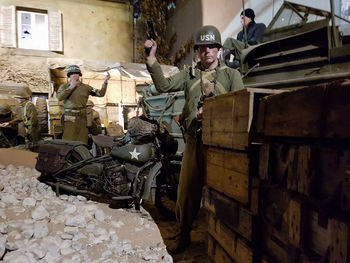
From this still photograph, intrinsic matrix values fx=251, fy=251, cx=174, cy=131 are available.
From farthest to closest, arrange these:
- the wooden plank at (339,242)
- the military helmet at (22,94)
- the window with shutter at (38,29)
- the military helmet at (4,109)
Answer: the window with shutter at (38,29) < the military helmet at (22,94) < the military helmet at (4,109) < the wooden plank at (339,242)

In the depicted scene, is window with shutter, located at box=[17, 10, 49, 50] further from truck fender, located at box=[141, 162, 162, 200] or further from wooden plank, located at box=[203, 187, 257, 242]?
wooden plank, located at box=[203, 187, 257, 242]

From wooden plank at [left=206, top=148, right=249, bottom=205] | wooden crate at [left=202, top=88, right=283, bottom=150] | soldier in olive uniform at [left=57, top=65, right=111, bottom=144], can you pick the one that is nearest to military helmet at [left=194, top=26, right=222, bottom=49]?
wooden crate at [left=202, top=88, right=283, bottom=150]

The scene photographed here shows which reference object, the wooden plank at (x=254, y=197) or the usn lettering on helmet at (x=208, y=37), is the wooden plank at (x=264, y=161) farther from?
the usn lettering on helmet at (x=208, y=37)

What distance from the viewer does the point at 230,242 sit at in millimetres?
1677

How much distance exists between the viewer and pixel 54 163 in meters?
4.40

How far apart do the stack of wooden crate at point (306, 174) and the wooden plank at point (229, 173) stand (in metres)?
0.13

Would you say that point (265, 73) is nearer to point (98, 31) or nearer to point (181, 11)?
point (181, 11)

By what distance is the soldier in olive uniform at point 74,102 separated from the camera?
227 inches

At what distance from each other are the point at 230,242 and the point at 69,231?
2.21 metres

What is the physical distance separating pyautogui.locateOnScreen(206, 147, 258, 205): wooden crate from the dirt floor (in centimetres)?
121

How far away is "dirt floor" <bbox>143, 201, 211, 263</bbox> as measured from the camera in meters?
2.77

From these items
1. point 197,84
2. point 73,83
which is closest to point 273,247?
point 197,84

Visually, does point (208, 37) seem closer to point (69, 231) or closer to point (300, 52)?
point (300, 52)

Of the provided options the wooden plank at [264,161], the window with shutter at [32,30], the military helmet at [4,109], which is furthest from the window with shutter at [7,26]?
the wooden plank at [264,161]
